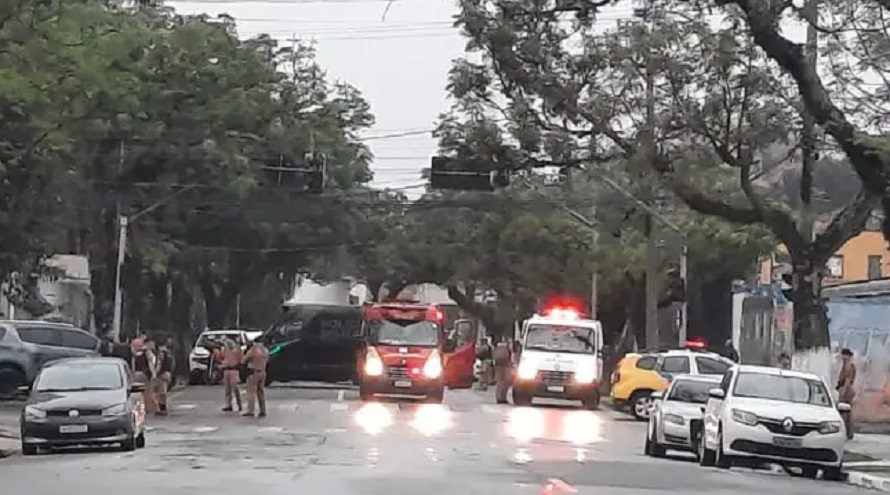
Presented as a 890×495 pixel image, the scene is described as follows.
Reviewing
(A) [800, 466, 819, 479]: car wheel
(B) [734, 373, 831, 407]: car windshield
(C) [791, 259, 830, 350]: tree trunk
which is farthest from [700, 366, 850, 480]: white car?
(C) [791, 259, 830, 350]: tree trunk

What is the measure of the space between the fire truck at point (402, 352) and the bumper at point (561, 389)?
2.32 metres

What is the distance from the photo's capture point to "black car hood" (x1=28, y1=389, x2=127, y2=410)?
2781 centimetres

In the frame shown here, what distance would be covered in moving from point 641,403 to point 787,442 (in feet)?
57.6

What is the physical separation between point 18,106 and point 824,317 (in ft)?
49.1

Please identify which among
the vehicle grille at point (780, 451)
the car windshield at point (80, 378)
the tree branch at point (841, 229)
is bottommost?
the vehicle grille at point (780, 451)

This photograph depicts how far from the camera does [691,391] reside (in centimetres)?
2975

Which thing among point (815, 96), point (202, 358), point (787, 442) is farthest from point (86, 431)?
point (202, 358)

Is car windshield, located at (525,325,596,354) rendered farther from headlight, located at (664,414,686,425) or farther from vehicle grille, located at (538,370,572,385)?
headlight, located at (664,414,686,425)

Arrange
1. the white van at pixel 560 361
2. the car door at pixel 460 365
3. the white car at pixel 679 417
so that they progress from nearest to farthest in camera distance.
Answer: the white car at pixel 679 417 < the white van at pixel 560 361 < the car door at pixel 460 365

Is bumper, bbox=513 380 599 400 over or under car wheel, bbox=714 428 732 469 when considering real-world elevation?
over

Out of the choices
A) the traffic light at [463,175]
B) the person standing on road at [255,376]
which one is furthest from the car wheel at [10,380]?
the traffic light at [463,175]

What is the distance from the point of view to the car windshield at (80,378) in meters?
28.6

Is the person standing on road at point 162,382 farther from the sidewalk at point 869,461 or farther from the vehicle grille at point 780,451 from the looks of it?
the vehicle grille at point 780,451

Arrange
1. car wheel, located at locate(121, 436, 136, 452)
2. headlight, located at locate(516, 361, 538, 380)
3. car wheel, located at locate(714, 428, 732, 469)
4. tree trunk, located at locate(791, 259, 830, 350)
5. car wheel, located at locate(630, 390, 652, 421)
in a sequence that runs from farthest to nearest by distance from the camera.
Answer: headlight, located at locate(516, 361, 538, 380), car wheel, located at locate(630, 390, 652, 421), tree trunk, located at locate(791, 259, 830, 350), car wheel, located at locate(121, 436, 136, 452), car wheel, located at locate(714, 428, 732, 469)
